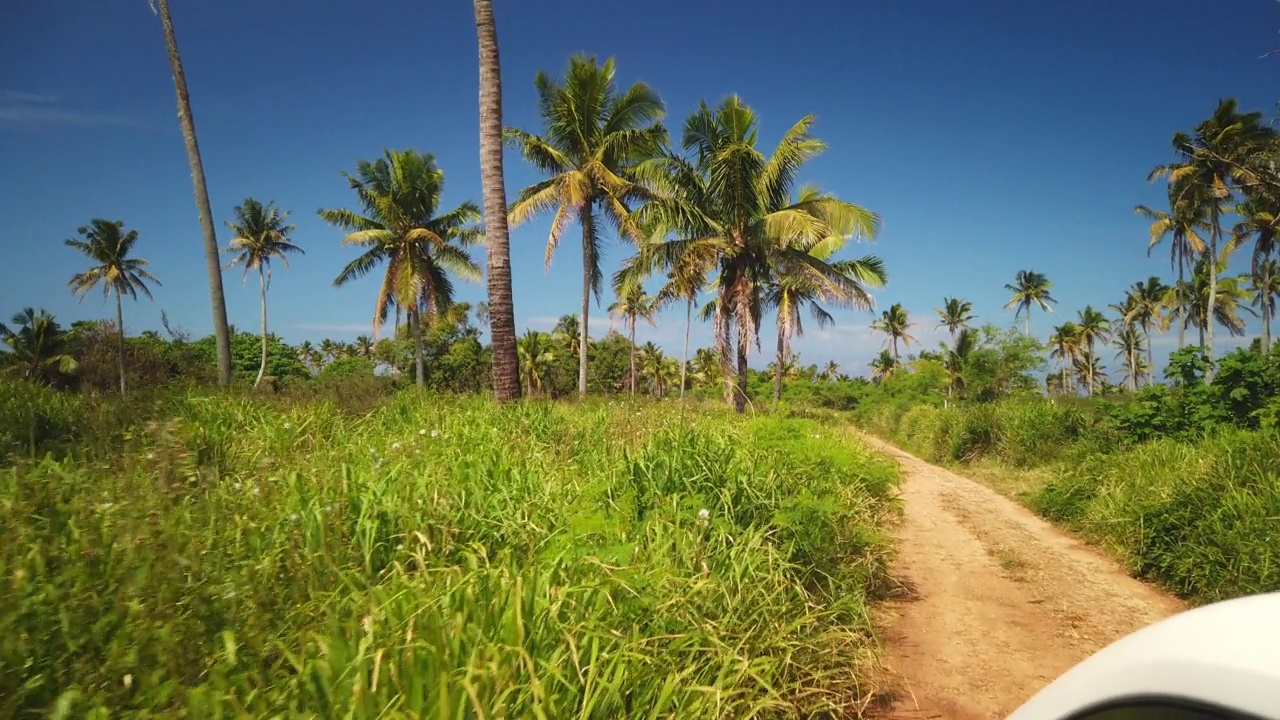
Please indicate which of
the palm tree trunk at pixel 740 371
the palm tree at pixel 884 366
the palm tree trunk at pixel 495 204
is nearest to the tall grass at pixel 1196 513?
the palm tree trunk at pixel 495 204

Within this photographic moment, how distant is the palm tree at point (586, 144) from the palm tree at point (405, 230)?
10638 millimetres

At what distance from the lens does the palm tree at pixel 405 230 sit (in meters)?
28.1

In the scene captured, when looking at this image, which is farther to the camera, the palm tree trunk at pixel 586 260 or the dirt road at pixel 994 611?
the palm tree trunk at pixel 586 260

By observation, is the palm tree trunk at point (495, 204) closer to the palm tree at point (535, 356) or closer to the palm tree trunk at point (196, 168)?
the palm tree trunk at point (196, 168)

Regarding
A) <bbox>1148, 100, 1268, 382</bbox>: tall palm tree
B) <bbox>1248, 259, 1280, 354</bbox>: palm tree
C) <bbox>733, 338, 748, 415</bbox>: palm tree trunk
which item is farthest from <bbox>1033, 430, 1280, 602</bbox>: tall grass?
<bbox>1248, 259, 1280, 354</bbox>: palm tree

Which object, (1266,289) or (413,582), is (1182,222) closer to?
(1266,289)

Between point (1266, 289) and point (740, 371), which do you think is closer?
point (740, 371)

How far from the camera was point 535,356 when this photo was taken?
4953cm

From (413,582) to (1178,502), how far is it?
741cm

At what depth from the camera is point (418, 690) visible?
198 centimetres

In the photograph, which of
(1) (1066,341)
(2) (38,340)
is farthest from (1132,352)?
(2) (38,340)

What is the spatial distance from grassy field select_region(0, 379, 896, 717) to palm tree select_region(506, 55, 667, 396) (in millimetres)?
14860

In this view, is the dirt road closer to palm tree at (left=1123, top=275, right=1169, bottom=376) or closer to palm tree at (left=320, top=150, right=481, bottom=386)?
palm tree at (left=320, top=150, right=481, bottom=386)

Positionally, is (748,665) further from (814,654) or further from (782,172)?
(782,172)
